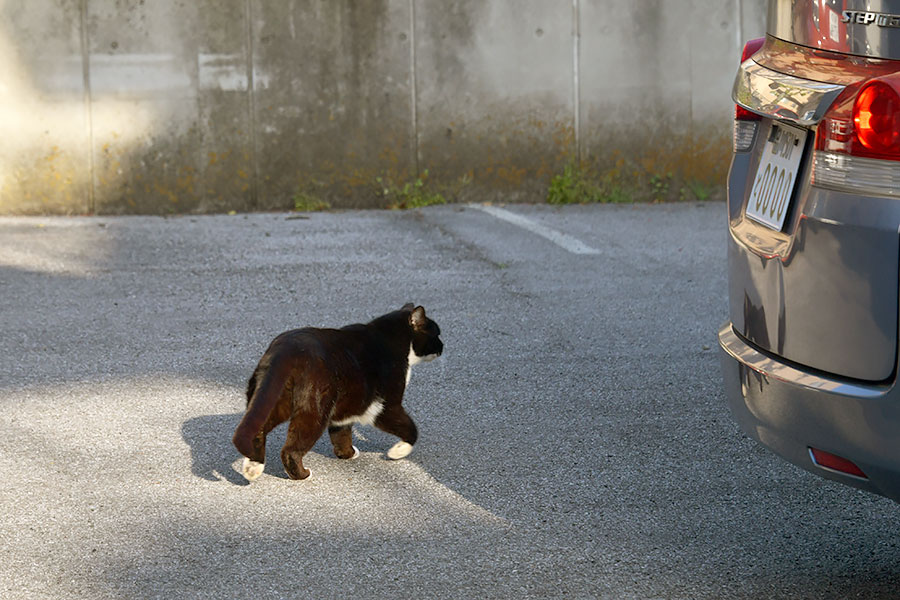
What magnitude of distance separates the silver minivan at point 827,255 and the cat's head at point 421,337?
1379 millimetres

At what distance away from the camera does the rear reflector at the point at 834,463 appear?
2.49m

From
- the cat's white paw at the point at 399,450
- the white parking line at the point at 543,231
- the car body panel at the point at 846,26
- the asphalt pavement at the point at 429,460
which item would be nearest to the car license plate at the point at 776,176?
the car body panel at the point at 846,26

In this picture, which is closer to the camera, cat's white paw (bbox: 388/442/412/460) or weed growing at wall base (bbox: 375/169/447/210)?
cat's white paw (bbox: 388/442/412/460)

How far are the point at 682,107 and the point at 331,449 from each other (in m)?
7.05

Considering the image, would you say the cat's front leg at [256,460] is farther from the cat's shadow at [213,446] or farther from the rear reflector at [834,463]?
the rear reflector at [834,463]

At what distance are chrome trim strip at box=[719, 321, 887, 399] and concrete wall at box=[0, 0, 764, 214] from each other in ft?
23.0

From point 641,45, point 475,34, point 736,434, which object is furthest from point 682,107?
point 736,434

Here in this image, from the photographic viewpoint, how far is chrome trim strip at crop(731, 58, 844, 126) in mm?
2590

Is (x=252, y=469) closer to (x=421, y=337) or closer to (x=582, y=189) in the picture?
(x=421, y=337)

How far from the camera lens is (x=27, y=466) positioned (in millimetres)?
3826

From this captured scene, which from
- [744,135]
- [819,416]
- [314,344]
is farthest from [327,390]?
[819,416]

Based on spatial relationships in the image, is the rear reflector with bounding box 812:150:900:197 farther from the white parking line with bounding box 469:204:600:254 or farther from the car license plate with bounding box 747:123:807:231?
the white parking line with bounding box 469:204:600:254

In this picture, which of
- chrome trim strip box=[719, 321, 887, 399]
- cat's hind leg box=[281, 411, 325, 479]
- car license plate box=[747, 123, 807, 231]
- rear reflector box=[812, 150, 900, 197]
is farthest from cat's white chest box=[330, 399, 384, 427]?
rear reflector box=[812, 150, 900, 197]

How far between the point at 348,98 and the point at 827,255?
7.67 metres
